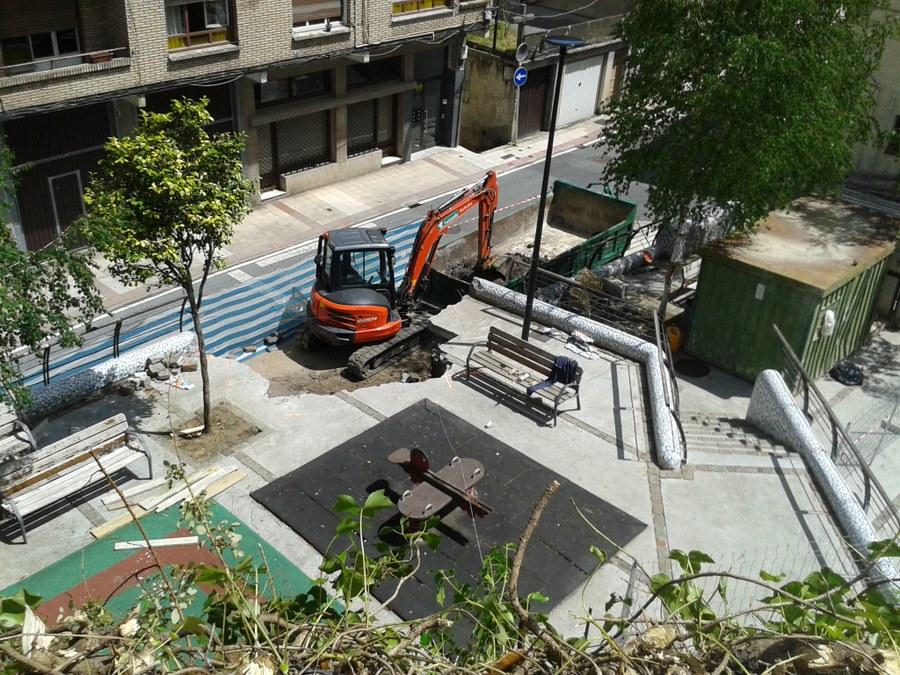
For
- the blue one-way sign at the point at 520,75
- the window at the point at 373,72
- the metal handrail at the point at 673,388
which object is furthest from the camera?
the blue one-way sign at the point at 520,75

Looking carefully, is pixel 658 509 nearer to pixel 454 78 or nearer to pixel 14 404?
pixel 14 404

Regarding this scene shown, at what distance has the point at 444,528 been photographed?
12.2 metres

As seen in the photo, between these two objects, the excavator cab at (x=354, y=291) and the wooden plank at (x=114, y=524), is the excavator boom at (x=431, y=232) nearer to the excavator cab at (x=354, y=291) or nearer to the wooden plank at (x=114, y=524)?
the excavator cab at (x=354, y=291)

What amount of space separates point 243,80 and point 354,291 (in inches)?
399

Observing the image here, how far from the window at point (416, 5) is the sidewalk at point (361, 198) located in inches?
212

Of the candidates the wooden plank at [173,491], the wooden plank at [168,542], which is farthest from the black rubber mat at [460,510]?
the wooden plank at [168,542]

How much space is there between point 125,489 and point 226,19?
15172 mm

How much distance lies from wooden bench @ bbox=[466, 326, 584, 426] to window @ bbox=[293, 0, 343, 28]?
13622 mm

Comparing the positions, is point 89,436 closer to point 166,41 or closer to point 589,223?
point 166,41

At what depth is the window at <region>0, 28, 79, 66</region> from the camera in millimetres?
19750

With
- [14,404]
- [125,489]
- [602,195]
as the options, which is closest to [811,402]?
[602,195]

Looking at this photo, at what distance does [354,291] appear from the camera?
17.9 meters

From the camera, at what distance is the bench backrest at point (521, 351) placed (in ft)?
50.9

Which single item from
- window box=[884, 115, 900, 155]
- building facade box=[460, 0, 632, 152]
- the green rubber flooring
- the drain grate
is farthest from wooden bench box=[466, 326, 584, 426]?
building facade box=[460, 0, 632, 152]
